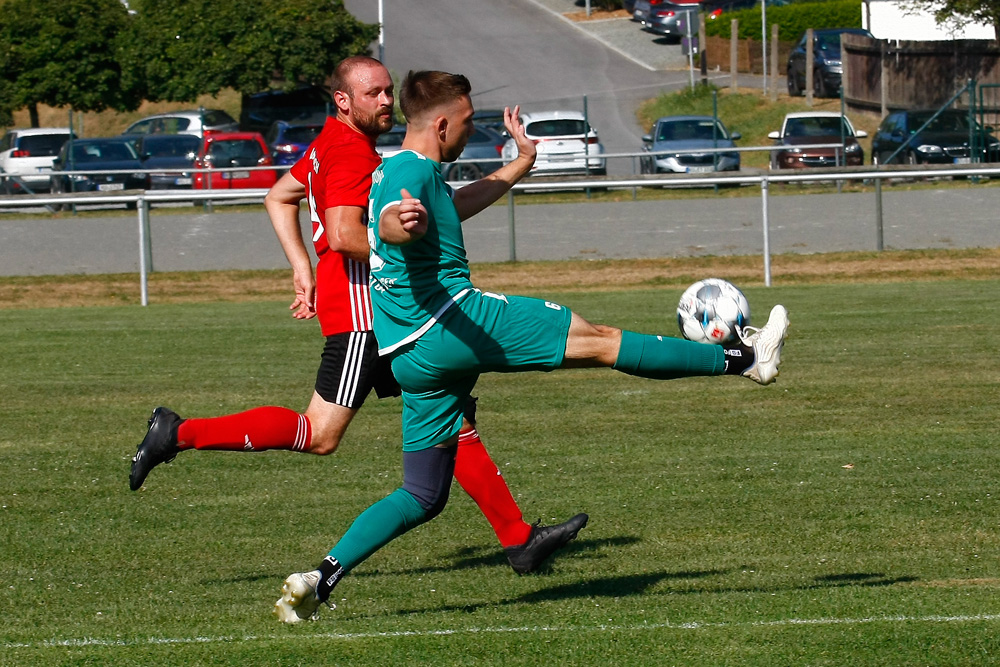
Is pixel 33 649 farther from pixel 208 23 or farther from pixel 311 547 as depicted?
pixel 208 23

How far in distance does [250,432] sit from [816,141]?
29.8m

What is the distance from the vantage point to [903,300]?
52.8 ft

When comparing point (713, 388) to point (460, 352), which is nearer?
point (460, 352)

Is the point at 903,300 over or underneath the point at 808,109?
underneath

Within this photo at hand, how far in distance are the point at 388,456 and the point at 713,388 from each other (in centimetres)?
334

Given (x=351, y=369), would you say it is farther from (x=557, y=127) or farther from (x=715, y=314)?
(x=557, y=127)

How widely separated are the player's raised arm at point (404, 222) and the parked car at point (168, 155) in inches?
1168

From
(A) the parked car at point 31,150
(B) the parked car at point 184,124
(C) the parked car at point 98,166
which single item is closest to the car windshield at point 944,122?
(C) the parked car at point 98,166

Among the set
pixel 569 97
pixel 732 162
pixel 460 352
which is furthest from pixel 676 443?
pixel 569 97

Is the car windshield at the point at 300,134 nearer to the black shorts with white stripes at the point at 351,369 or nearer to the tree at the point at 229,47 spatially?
the tree at the point at 229,47

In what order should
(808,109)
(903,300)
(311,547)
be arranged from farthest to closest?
(808,109) → (903,300) → (311,547)

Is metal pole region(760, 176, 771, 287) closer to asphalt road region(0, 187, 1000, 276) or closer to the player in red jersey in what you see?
asphalt road region(0, 187, 1000, 276)

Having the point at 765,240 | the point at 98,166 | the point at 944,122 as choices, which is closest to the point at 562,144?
the point at 944,122

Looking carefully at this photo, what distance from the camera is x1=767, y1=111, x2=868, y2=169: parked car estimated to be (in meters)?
33.2
